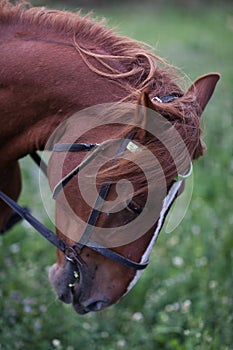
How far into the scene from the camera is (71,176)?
2.33 m

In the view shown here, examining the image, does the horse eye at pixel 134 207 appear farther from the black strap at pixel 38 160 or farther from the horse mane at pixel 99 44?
the black strap at pixel 38 160

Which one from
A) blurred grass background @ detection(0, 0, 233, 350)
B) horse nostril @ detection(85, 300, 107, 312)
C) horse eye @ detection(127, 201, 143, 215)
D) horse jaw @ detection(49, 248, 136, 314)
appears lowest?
blurred grass background @ detection(0, 0, 233, 350)

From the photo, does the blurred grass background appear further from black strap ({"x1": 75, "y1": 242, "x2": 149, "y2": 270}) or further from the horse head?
black strap ({"x1": 75, "y1": 242, "x2": 149, "y2": 270})

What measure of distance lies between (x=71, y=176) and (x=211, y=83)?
2.67 ft

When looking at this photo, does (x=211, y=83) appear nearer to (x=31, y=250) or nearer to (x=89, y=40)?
(x=89, y=40)

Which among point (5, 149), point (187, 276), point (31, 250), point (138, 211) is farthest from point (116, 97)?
point (31, 250)

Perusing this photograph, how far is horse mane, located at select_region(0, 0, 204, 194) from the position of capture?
223 cm

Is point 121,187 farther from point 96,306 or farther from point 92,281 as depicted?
point 96,306

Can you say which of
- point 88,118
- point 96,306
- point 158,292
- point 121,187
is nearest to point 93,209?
point 121,187

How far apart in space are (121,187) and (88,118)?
33cm

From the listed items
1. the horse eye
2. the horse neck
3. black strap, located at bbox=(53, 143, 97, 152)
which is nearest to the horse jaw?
the horse eye

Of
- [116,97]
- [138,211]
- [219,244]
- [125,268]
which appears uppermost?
[116,97]

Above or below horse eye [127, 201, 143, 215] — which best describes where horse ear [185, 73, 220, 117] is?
above

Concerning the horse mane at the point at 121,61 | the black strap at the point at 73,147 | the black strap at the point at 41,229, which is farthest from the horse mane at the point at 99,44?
the black strap at the point at 41,229
